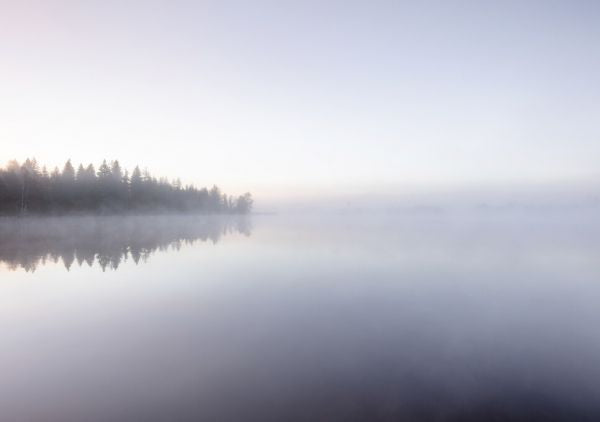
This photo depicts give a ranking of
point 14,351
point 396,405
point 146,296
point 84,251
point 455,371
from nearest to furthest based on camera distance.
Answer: point 396,405
point 455,371
point 14,351
point 146,296
point 84,251

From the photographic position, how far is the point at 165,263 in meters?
25.9

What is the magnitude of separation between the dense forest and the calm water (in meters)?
82.2

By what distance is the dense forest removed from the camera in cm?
8138

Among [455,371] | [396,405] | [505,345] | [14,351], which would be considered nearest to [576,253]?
[505,345]

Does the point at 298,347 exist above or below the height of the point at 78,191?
below

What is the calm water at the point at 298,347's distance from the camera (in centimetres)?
686

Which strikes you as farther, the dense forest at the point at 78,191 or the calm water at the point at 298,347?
the dense forest at the point at 78,191

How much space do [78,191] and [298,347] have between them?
360 feet

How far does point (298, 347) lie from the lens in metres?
10.0

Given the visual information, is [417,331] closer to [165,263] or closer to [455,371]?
[455,371]

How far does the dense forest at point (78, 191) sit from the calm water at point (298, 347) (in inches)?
3235

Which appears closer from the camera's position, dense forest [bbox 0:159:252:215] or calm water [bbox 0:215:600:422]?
calm water [bbox 0:215:600:422]

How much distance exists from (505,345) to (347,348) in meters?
5.49

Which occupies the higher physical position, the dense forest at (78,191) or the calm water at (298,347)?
the dense forest at (78,191)
